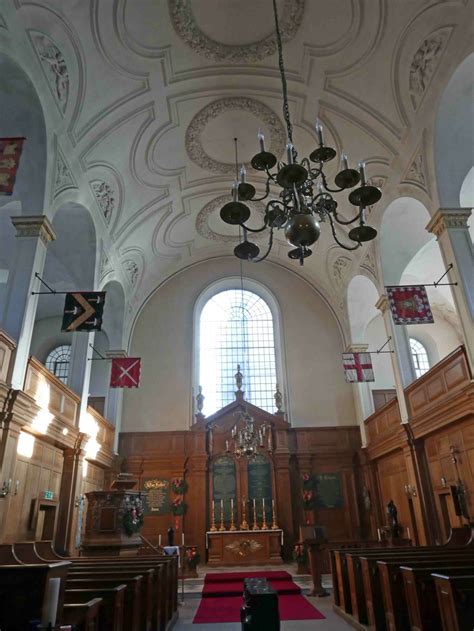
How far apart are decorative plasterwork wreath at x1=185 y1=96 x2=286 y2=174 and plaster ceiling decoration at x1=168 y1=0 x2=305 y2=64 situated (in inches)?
44.1

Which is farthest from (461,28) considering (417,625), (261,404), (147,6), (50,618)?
(261,404)

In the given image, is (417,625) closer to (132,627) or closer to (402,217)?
(132,627)

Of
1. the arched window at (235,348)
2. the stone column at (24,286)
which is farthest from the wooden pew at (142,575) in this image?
the arched window at (235,348)

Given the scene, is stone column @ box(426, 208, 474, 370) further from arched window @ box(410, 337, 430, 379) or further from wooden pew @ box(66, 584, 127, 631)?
arched window @ box(410, 337, 430, 379)

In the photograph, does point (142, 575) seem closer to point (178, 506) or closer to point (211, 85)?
point (178, 506)

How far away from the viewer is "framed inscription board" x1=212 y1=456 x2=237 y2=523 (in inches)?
559

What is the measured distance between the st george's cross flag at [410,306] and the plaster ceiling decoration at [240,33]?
5.75 meters

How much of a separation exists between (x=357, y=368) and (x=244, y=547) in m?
6.08

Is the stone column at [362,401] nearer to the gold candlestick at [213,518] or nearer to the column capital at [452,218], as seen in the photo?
the gold candlestick at [213,518]

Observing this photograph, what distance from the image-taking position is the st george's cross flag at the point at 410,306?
947 cm

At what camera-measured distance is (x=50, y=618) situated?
2.59m

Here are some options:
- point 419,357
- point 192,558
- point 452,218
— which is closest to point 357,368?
point 419,357

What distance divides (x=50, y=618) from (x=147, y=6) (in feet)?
31.6

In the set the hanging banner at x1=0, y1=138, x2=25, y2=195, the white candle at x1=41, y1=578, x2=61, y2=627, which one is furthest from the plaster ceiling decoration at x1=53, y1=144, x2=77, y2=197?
the white candle at x1=41, y1=578, x2=61, y2=627
